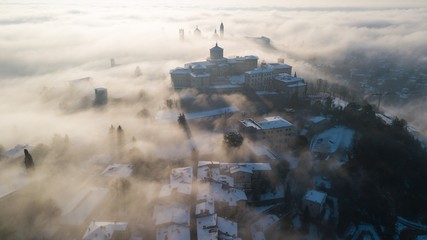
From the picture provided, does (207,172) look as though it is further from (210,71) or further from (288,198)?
(210,71)

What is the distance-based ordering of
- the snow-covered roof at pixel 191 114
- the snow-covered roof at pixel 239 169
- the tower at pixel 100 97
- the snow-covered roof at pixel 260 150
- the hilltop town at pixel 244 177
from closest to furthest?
1. the hilltop town at pixel 244 177
2. the snow-covered roof at pixel 239 169
3. the snow-covered roof at pixel 260 150
4. the snow-covered roof at pixel 191 114
5. the tower at pixel 100 97

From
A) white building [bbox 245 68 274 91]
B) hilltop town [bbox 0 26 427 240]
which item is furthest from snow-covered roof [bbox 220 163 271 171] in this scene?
white building [bbox 245 68 274 91]

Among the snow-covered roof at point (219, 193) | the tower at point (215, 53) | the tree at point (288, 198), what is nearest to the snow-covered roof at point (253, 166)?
the tree at point (288, 198)

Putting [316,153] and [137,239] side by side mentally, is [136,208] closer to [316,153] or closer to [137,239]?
[137,239]

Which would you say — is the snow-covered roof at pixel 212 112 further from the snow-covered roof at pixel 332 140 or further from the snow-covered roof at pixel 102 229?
the snow-covered roof at pixel 102 229

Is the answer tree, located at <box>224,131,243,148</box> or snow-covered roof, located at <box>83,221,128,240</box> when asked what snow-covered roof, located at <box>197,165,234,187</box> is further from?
snow-covered roof, located at <box>83,221,128,240</box>

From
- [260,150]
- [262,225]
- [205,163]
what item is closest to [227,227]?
[262,225]
